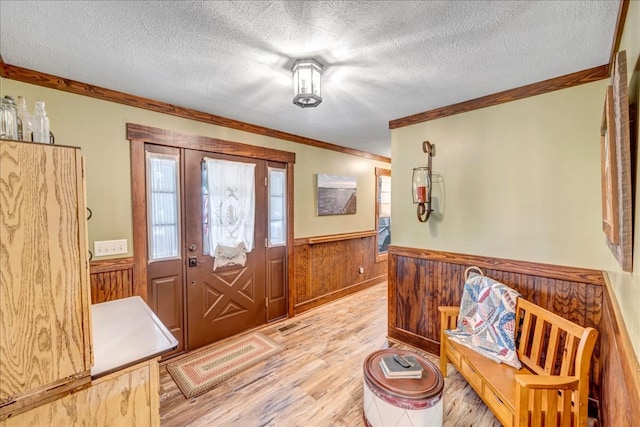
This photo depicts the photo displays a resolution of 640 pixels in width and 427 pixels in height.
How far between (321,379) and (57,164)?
2.27 meters

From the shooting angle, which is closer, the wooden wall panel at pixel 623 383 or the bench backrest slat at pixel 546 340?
the wooden wall panel at pixel 623 383

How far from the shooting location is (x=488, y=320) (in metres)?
2.02

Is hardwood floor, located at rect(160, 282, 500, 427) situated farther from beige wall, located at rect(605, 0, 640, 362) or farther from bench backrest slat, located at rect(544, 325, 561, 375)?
beige wall, located at rect(605, 0, 640, 362)

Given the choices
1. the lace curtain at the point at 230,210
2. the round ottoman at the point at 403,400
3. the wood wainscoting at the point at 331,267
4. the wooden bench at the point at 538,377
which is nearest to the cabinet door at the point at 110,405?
the round ottoman at the point at 403,400

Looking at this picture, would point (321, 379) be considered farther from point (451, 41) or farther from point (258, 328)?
point (451, 41)

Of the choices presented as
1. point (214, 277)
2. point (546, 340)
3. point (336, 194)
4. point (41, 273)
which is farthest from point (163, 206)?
point (546, 340)

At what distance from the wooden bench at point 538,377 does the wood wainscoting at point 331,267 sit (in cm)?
208

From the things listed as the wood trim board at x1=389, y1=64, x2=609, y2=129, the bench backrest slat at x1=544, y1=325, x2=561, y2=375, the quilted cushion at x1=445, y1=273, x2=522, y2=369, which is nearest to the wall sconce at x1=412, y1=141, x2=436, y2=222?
the wood trim board at x1=389, y1=64, x2=609, y2=129

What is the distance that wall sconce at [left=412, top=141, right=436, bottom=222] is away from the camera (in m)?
2.60

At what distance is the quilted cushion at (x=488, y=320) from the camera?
1.89m

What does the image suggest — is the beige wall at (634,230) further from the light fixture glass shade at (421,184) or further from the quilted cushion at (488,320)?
the light fixture glass shade at (421,184)

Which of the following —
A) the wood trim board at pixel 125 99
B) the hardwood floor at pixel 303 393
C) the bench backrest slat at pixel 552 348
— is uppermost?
the wood trim board at pixel 125 99

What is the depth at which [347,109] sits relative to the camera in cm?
259

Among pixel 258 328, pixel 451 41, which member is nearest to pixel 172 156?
pixel 258 328
